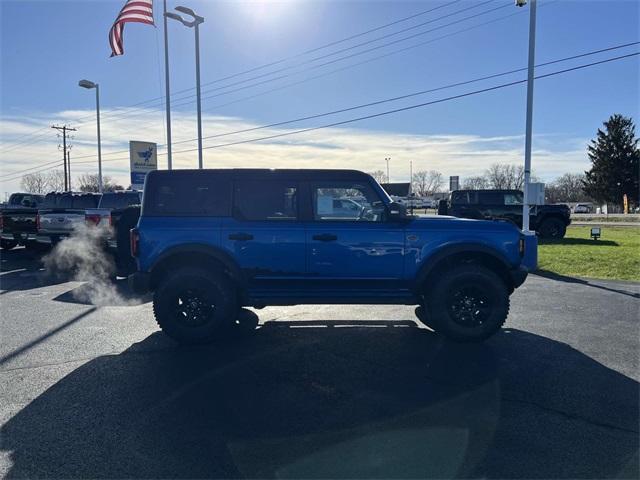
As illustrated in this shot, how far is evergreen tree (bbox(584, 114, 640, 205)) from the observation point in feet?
174

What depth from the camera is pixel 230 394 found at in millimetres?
4105

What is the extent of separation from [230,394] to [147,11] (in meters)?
15.3

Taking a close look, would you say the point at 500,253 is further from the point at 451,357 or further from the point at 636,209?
the point at 636,209

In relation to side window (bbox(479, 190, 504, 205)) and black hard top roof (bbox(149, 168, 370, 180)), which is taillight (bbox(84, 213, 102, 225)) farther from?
side window (bbox(479, 190, 504, 205))

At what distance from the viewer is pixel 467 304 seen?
5.64 meters

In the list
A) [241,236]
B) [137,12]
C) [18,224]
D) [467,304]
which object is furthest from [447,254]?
[137,12]

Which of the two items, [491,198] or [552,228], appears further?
[552,228]

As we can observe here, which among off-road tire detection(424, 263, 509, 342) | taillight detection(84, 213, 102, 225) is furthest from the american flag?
off-road tire detection(424, 263, 509, 342)

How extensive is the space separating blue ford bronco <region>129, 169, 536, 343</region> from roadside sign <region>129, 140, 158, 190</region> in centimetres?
1731

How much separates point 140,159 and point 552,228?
725 inches

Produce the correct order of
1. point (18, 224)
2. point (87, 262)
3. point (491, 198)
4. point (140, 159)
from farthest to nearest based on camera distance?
1. point (140, 159)
2. point (491, 198)
3. point (18, 224)
4. point (87, 262)

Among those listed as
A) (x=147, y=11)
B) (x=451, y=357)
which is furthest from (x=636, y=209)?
(x=451, y=357)

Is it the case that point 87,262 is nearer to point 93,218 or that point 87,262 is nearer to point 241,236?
point 93,218

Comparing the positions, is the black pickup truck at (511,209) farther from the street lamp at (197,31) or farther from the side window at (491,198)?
the street lamp at (197,31)
